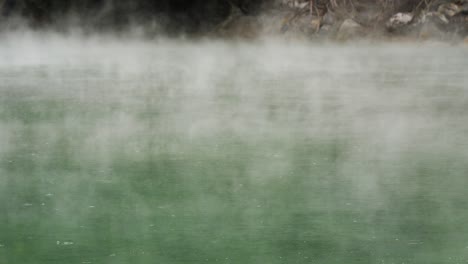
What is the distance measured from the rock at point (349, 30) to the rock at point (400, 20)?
0.46 metres

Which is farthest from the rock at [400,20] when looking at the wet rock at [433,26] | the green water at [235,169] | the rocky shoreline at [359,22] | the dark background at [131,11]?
the green water at [235,169]

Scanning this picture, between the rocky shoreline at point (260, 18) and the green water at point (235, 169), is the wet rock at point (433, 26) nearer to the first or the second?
the rocky shoreline at point (260, 18)

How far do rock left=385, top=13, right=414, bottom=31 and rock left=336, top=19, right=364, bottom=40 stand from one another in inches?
18.3

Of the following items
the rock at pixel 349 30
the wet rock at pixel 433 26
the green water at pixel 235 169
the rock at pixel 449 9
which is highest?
the green water at pixel 235 169

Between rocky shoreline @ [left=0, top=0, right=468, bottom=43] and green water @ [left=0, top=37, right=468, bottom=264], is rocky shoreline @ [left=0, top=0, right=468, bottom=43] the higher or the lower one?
the lower one

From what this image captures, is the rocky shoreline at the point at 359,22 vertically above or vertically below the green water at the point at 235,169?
below

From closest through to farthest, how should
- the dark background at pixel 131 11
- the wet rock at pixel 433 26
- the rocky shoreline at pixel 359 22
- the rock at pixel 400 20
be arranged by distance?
the wet rock at pixel 433 26 < the rocky shoreline at pixel 359 22 < the rock at pixel 400 20 < the dark background at pixel 131 11

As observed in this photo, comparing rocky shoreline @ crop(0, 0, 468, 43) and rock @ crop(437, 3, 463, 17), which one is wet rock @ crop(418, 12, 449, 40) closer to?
rocky shoreline @ crop(0, 0, 468, 43)

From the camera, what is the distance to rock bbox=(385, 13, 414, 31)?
38.5ft

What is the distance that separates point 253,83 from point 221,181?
12.4ft

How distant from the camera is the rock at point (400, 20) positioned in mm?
11727

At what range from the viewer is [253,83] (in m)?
7.10

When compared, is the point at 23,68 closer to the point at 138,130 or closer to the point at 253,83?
the point at 253,83

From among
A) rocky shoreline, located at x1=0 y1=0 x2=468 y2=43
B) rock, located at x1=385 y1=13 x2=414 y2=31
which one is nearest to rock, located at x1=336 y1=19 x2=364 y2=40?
rocky shoreline, located at x1=0 y1=0 x2=468 y2=43
